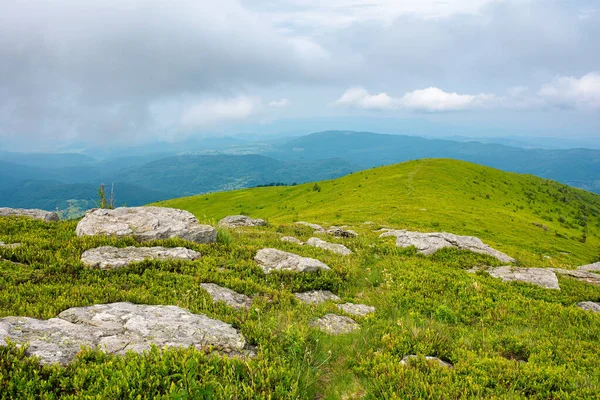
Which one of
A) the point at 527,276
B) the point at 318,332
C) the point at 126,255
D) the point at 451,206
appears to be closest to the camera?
the point at 318,332

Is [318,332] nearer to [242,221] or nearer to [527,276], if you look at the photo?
[527,276]

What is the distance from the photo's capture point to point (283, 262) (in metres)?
12.4

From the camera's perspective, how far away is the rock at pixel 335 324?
8008 mm

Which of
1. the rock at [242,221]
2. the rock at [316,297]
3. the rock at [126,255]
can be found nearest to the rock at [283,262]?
the rock at [316,297]

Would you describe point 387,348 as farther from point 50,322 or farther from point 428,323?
point 50,322

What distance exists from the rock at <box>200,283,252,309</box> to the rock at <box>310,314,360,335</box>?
84.5 inches

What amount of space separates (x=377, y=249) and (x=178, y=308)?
1249cm

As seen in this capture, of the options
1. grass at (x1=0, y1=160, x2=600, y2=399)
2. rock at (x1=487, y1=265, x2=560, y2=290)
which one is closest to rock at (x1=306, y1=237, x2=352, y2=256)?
grass at (x1=0, y1=160, x2=600, y2=399)

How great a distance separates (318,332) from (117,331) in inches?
179

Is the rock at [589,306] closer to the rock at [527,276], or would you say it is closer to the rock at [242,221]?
the rock at [527,276]

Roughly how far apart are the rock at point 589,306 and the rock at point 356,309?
26.7ft

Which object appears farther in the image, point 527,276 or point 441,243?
point 441,243

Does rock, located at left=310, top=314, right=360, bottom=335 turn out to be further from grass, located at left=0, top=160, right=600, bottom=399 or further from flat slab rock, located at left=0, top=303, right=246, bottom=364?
flat slab rock, located at left=0, top=303, right=246, bottom=364

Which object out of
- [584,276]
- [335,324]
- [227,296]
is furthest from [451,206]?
[227,296]
